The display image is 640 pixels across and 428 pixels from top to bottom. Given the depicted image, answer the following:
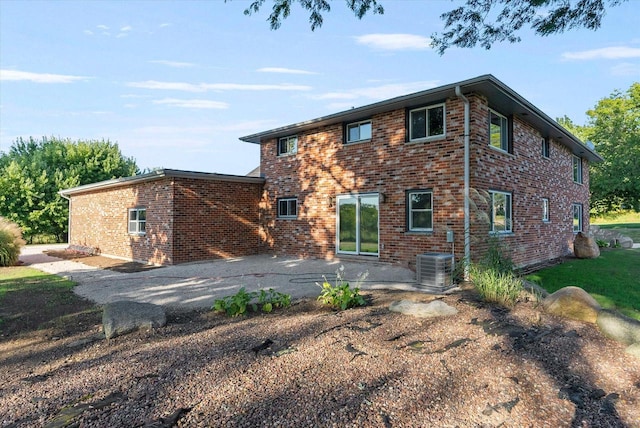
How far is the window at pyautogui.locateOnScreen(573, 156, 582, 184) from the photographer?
17.4 m

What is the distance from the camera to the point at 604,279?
8953mm

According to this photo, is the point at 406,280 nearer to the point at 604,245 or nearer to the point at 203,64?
the point at 203,64

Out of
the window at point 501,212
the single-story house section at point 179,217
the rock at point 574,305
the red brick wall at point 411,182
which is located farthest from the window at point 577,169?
the single-story house section at point 179,217

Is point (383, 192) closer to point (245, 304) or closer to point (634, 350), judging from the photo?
point (245, 304)

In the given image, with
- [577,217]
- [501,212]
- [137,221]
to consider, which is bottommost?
[137,221]

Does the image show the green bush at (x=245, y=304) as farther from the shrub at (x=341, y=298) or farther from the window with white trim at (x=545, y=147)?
the window with white trim at (x=545, y=147)

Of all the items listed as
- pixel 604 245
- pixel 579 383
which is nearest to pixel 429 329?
pixel 579 383

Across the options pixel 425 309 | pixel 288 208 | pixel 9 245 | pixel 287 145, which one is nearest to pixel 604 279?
pixel 425 309

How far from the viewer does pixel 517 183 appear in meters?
11.1

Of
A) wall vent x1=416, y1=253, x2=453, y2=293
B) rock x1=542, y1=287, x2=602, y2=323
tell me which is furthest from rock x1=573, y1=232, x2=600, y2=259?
rock x1=542, y1=287, x2=602, y2=323

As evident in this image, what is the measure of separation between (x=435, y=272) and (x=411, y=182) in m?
3.61

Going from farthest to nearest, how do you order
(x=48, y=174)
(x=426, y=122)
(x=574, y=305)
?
(x=48, y=174) < (x=426, y=122) < (x=574, y=305)

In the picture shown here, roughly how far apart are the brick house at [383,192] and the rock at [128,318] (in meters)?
6.91

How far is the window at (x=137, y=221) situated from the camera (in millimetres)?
13625
